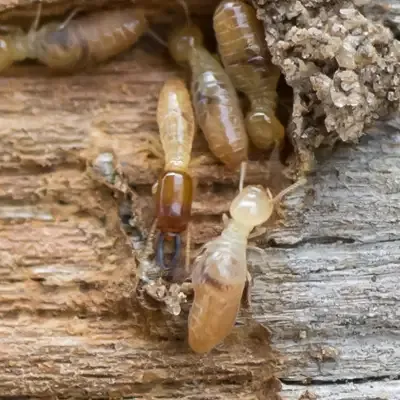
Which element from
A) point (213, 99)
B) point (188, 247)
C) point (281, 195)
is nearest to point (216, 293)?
point (188, 247)

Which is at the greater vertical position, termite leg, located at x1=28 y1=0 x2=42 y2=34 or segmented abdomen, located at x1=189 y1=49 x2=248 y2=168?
termite leg, located at x1=28 y1=0 x2=42 y2=34

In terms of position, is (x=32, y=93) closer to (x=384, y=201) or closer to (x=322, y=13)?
(x=322, y=13)

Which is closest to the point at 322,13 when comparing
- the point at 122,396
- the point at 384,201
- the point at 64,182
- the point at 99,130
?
the point at 384,201

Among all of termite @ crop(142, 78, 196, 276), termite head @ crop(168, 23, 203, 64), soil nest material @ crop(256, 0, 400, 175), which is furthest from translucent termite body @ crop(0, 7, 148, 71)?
soil nest material @ crop(256, 0, 400, 175)

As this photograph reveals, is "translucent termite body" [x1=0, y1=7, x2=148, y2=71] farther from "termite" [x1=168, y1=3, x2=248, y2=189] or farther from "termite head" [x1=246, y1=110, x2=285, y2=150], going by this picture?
"termite head" [x1=246, y1=110, x2=285, y2=150]

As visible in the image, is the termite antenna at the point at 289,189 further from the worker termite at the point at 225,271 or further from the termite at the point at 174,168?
the termite at the point at 174,168

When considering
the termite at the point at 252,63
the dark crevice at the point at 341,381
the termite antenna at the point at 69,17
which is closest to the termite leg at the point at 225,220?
the termite at the point at 252,63

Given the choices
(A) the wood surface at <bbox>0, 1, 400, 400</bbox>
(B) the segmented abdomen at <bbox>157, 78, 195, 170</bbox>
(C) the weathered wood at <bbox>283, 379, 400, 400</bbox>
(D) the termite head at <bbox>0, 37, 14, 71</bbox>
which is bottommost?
(C) the weathered wood at <bbox>283, 379, 400, 400</bbox>
